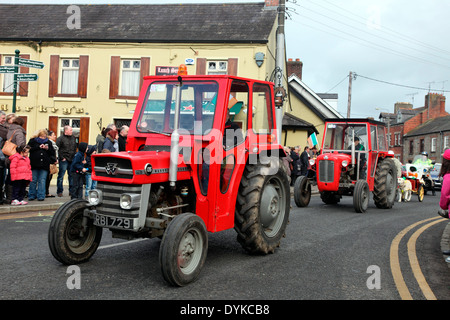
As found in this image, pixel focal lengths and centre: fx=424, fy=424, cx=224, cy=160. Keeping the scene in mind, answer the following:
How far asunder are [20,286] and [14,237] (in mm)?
2741

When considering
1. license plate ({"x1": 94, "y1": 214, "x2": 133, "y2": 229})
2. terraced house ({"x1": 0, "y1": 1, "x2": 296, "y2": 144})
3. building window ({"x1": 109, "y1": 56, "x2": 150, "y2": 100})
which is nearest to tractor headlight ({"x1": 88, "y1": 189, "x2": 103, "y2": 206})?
license plate ({"x1": 94, "y1": 214, "x2": 133, "y2": 229})

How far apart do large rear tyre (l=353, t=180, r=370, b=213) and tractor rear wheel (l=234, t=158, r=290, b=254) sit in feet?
16.8

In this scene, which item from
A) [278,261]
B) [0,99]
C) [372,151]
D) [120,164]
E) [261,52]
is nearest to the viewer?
[120,164]

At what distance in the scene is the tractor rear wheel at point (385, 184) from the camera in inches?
490

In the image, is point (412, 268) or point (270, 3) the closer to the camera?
point (412, 268)

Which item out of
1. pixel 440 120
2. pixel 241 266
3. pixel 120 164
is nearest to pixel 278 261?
pixel 241 266

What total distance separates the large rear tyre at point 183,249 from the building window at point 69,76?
18.3 m

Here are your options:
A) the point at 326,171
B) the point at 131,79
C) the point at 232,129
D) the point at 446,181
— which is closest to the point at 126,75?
the point at 131,79

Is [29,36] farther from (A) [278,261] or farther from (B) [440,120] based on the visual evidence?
(B) [440,120]

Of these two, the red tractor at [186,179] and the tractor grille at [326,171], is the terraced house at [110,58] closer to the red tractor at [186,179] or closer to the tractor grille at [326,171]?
the tractor grille at [326,171]

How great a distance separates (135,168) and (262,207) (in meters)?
2.31

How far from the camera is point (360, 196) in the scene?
36.6 feet

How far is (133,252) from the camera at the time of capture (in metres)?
5.93

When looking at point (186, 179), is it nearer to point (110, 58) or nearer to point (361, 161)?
point (361, 161)
